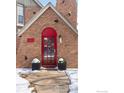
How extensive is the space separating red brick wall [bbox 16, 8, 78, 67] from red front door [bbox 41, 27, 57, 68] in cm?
11

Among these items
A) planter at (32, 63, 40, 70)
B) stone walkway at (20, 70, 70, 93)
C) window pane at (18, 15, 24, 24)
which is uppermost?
window pane at (18, 15, 24, 24)

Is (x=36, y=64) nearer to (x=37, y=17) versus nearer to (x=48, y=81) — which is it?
(x=48, y=81)

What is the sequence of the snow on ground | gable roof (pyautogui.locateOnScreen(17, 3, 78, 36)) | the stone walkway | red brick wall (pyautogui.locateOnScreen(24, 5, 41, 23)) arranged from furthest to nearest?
1. gable roof (pyautogui.locateOnScreen(17, 3, 78, 36))
2. red brick wall (pyautogui.locateOnScreen(24, 5, 41, 23))
3. the stone walkway
4. the snow on ground

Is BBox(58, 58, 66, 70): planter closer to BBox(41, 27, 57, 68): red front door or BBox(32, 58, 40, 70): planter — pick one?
BBox(41, 27, 57, 68): red front door

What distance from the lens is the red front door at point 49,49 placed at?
15.4ft

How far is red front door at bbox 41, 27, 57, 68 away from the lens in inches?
185

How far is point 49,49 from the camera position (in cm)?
479

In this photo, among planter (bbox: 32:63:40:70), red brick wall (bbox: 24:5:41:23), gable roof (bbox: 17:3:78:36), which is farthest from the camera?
gable roof (bbox: 17:3:78:36)

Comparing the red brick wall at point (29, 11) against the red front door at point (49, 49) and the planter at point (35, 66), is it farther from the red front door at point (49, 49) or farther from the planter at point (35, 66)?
the planter at point (35, 66)

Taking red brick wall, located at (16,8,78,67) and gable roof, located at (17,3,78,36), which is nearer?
red brick wall, located at (16,8,78,67)

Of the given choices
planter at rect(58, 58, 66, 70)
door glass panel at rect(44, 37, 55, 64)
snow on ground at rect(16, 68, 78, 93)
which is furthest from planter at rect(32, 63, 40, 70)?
planter at rect(58, 58, 66, 70)
